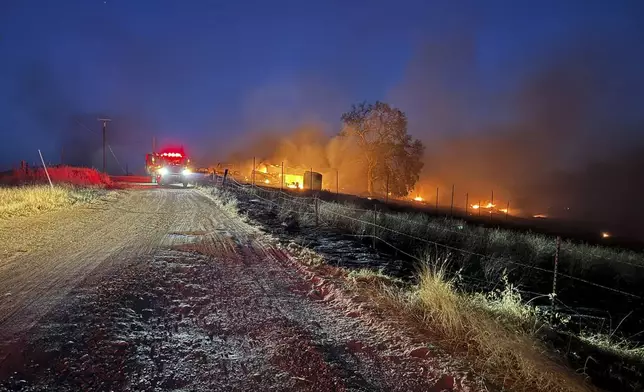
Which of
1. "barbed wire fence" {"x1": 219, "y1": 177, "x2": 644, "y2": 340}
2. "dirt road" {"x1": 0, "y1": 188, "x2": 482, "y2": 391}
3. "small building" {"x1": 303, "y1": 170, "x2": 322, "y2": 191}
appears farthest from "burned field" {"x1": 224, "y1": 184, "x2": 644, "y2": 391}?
"small building" {"x1": 303, "y1": 170, "x2": 322, "y2": 191}

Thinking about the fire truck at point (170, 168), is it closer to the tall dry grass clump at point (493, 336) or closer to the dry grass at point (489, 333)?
the dry grass at point (489, 333)

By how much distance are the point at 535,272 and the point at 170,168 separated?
100.0 feet

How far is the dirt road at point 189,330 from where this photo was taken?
3.59 metres

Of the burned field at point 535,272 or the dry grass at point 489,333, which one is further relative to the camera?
the burned field at point 535,272

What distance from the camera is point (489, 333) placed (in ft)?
14.0

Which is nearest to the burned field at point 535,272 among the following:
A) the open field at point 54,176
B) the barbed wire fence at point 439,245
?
the barbed wire fence at point 439,245

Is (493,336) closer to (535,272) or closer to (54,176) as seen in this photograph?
(535,272)

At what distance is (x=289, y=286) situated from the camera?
6.61 meters

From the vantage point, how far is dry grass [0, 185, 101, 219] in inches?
525

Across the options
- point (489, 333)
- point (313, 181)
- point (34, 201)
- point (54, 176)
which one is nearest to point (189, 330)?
point (489, 333)

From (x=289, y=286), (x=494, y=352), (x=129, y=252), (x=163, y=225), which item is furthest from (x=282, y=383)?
(x=163, y=225)

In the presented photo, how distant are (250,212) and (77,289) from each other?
10194 millimetres

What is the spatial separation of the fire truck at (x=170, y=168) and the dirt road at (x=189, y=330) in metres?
26.8

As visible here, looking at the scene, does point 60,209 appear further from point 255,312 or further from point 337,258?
point 255,312
